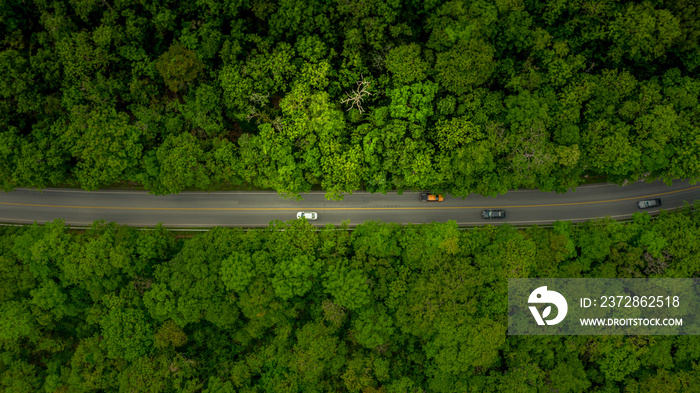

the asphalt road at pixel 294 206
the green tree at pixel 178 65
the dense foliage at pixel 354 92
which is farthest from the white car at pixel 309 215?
the green tree at pixel 178 65

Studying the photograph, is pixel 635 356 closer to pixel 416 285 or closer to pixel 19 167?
pixel 416 285

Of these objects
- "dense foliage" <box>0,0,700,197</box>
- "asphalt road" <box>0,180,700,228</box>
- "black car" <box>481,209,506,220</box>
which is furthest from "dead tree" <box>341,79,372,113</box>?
"black car" <box>481,209,506,220</box>

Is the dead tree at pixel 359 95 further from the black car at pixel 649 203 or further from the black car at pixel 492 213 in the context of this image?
the black car at pixel 649 203

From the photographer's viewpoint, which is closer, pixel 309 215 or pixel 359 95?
pixel 359 95

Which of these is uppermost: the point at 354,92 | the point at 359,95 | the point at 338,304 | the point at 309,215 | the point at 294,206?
the point at 354,92

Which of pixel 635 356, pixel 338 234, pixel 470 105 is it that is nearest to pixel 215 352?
pixel 338 234

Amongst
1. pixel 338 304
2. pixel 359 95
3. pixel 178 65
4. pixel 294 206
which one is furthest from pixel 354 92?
pixel 338 304

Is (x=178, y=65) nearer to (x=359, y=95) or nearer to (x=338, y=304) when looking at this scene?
(x=359, y=95)
